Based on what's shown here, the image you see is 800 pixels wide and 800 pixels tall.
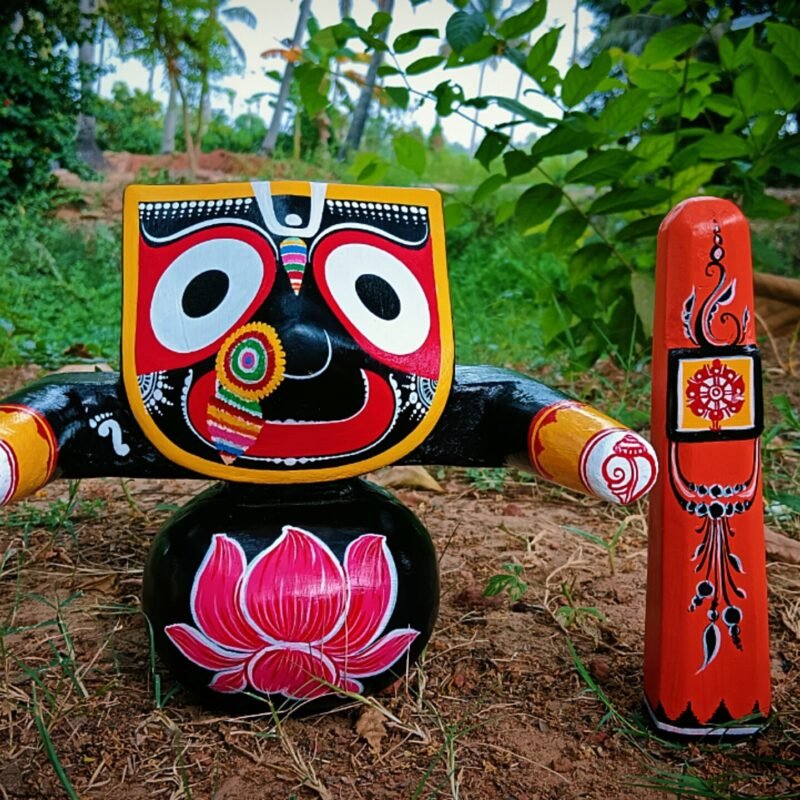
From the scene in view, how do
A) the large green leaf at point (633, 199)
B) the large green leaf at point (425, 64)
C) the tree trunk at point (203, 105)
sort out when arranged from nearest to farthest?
1. the large green leaf at point (425, 64)
2. the large green leaf at point (633, 199)
3. the tree trunk at point (203, 105)

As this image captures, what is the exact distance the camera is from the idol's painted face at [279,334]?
1.19m

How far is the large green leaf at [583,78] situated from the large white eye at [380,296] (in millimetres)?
1164

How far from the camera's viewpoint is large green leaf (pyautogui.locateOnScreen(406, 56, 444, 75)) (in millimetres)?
2203

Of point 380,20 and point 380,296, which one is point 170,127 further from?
point 380,296

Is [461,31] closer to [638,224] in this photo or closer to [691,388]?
[638,224]

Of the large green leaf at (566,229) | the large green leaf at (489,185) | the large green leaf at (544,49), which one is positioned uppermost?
the large green leaf at (544,49)

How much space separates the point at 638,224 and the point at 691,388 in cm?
127

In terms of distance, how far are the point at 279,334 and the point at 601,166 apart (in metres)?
1.31

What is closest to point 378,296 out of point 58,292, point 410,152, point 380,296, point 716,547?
point 380,296

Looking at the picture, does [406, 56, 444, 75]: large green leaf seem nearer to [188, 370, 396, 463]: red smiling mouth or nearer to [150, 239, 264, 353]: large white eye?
[150, 239, 264, 353]: large white eye

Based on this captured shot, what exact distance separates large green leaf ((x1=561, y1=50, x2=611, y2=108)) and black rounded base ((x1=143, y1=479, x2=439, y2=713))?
137 cm

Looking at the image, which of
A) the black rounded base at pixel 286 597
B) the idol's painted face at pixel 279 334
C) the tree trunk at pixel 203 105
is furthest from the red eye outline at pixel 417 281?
the tree trunk at pixel 203 105

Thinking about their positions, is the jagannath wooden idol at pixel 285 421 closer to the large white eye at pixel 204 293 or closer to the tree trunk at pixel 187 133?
the large white eye at pixel 204 293

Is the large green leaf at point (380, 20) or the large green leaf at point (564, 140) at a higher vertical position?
the large green leaf at point (380, 20)
